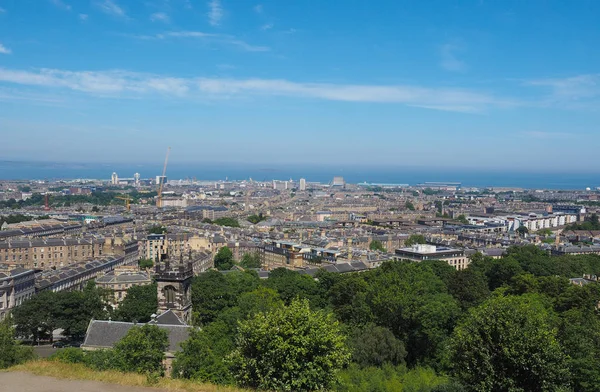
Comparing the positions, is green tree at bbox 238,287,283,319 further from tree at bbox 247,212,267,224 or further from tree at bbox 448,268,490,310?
tree at bbox 247,212,267,224

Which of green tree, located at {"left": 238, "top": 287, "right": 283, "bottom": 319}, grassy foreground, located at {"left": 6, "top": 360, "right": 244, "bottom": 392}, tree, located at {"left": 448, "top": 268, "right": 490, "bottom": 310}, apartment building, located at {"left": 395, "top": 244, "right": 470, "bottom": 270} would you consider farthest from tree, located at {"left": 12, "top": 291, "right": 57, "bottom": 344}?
apartment building, located at {"left": 395, "top": 244, "right": 470, "bottom": 270}

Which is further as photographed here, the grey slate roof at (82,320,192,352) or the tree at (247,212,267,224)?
the tree at (247,212,267,224)

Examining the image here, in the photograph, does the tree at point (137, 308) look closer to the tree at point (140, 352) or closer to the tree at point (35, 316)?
the tree at point (35, 316)

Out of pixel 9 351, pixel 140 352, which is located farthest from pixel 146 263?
pixel 9 351

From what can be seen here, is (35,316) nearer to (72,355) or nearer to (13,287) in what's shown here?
(13,287)

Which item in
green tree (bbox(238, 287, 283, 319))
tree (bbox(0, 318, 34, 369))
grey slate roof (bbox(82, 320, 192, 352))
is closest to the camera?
tree (bbox(0, 318, 34, 369))
